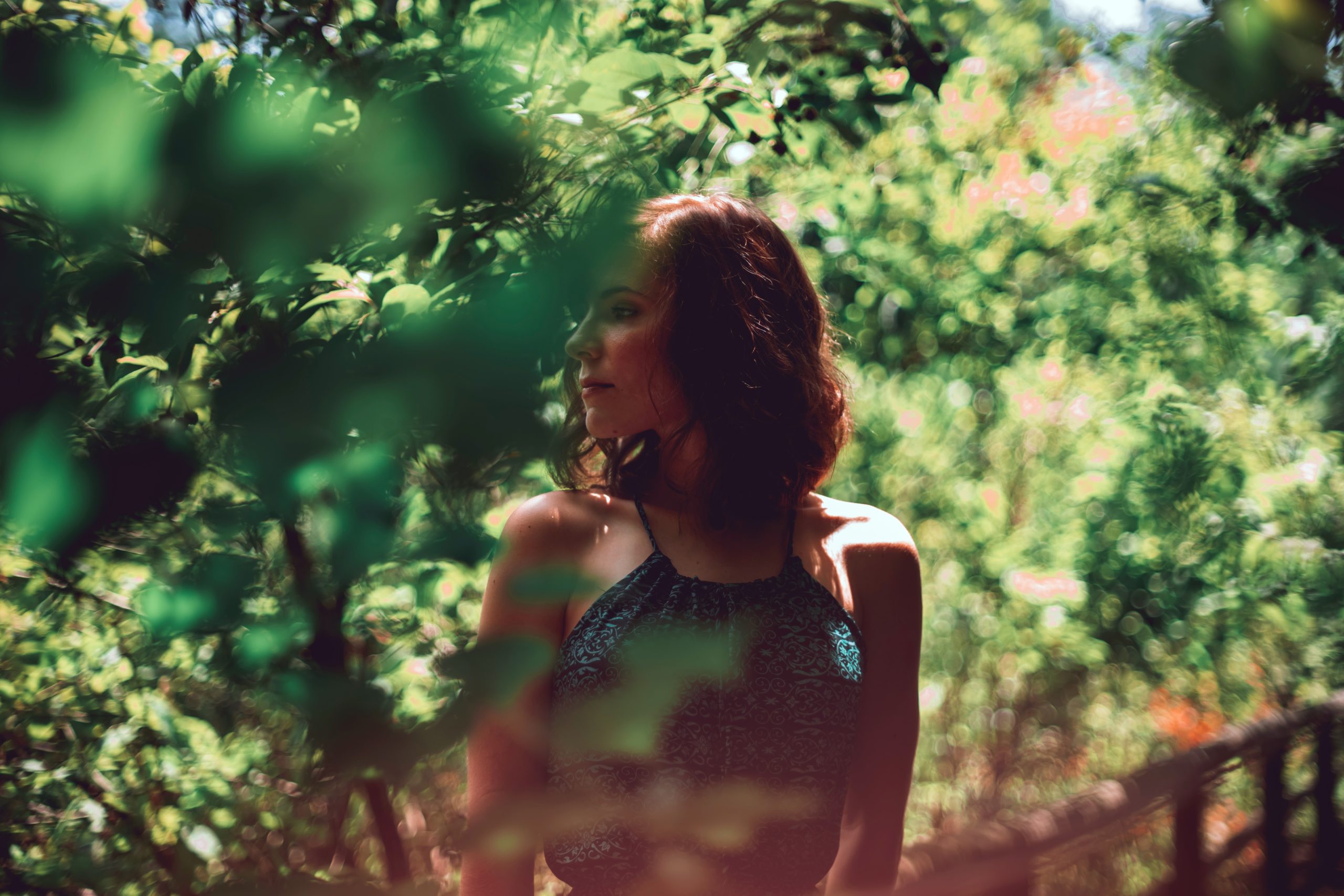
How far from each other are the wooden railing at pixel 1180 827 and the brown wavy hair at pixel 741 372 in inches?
26.8

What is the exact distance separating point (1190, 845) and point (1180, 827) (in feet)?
0.13

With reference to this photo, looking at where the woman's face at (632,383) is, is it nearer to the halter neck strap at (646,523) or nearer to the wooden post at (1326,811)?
the halter neck strap at (646,523)

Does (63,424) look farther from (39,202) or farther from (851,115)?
(851,115)

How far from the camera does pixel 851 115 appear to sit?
1.67m

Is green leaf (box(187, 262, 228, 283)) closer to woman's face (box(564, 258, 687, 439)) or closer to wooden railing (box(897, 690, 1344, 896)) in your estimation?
woman's face (box(564, 258, 687, 439))

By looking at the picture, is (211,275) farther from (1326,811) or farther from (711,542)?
(1326,811)

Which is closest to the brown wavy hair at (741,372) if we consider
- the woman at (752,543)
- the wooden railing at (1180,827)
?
the woman at (752,543)

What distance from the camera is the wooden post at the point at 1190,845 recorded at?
211 cm

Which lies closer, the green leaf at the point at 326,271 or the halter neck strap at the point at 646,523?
the green leaf at the point at 326,271

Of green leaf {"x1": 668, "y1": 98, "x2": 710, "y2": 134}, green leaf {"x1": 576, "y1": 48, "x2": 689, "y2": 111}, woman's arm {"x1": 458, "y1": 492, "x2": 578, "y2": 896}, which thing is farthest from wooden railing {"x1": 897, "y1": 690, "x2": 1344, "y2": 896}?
green leaf {"x1": 668, "y1": 98, "x2": 710, "y2": 134}

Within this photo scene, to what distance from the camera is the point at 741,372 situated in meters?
1.43

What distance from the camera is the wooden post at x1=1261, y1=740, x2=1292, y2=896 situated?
2721 mm

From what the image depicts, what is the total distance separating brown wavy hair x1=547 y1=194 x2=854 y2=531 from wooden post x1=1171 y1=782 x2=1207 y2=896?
1306mm

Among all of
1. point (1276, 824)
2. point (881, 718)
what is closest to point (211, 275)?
point (881, 718)
